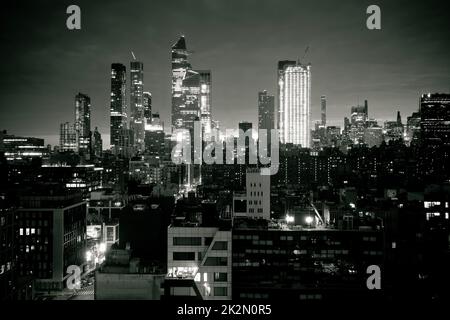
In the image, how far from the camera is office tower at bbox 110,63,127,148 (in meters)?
73.4

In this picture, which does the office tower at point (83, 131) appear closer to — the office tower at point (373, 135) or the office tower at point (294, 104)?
the office tower at point (294, 104)

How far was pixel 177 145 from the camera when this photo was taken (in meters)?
64.8

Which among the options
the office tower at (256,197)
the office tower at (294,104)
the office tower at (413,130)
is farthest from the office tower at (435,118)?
the office tower at (294,104)

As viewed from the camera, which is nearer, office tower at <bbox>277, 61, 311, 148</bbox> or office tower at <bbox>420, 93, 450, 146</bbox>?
office tower at <bbox>420, 93, 450, 146</bbox>

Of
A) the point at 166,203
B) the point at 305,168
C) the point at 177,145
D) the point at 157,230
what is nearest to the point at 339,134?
the point at 305,168

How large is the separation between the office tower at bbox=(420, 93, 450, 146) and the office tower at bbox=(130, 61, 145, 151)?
56716mm

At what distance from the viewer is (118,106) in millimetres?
78438

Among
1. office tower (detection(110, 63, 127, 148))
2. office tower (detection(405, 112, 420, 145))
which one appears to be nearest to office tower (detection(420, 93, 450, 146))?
office tower (detection(405, 112, 420, 145))

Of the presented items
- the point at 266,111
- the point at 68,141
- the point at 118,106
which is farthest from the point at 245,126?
the point at 118,106

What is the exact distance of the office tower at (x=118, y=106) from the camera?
7344 cm

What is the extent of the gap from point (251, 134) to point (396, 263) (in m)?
26.0

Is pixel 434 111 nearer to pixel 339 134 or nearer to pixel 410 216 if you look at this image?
pixel 410 216

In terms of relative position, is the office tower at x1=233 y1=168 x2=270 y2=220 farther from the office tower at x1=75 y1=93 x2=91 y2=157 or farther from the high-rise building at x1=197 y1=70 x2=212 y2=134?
the high-rise building at x1=197 y1=70 x2=212 y2=134

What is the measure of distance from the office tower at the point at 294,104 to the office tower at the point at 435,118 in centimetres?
3028
